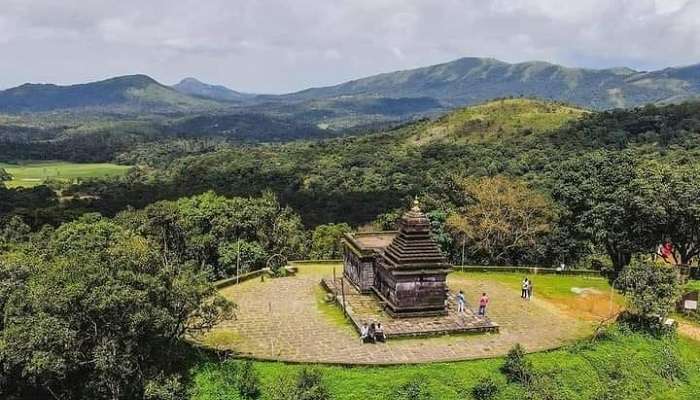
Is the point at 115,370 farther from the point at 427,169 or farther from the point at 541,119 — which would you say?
the point at 541,119

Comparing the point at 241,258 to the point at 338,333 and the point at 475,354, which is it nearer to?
the point at 338,333

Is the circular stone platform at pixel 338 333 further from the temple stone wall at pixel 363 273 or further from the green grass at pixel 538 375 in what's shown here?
the temple stone wall at pixel 363 273

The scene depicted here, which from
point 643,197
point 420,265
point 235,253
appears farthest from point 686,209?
point 235,253

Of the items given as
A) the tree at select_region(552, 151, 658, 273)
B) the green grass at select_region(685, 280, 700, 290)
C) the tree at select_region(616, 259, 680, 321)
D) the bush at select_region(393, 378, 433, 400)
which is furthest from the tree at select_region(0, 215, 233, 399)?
the green grass at select_region(685, 280, 700, 290)

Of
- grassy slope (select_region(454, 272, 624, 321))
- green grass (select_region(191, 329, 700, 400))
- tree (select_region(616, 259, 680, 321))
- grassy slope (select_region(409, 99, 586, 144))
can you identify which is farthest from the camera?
grassy slope (select_region(409, 99, 586, 144))

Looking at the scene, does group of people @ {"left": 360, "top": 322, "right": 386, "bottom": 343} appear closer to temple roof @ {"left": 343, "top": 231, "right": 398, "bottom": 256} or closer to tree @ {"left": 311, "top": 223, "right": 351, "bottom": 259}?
temple roof @ {"left": 343, "top": 231, "right": 398, "bottom": 256}

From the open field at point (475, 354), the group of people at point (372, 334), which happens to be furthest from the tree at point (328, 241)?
the group of people at point (372, 334)

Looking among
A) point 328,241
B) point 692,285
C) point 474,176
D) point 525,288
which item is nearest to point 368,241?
point 525,288
